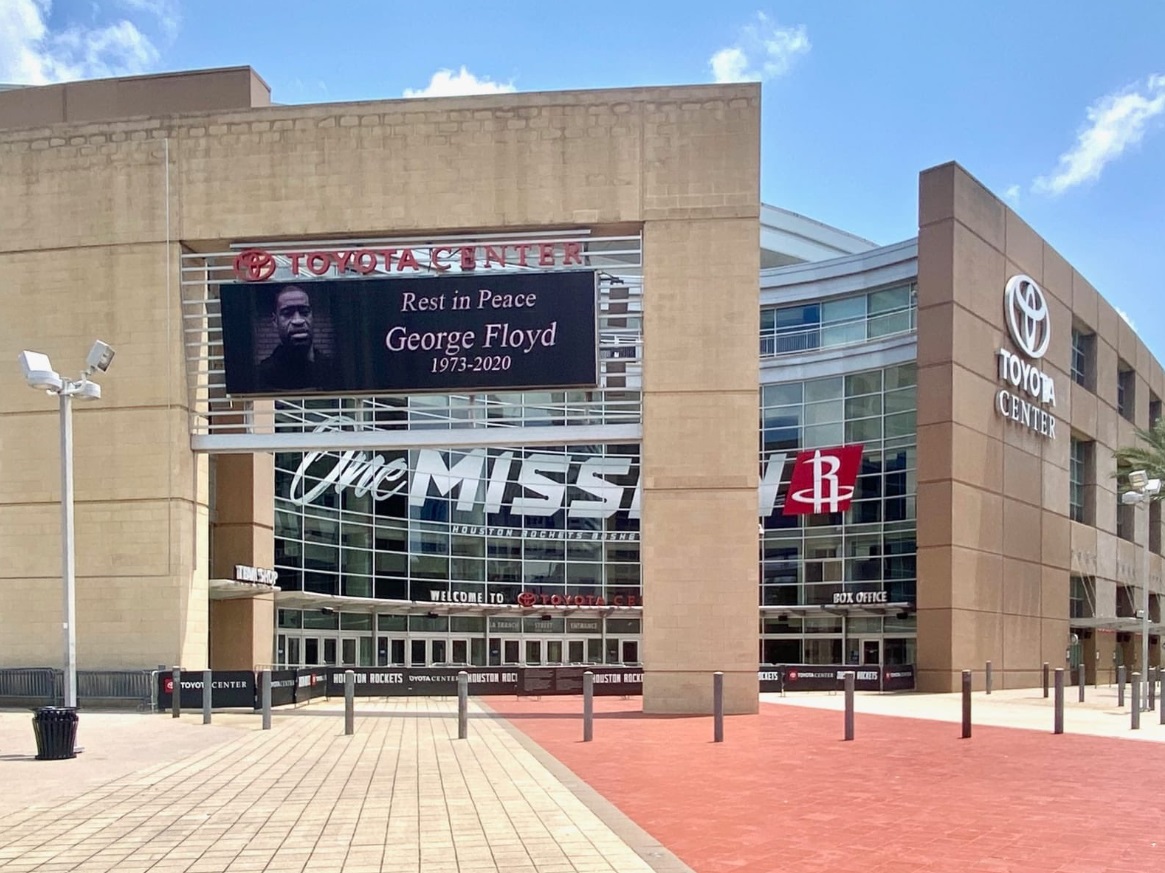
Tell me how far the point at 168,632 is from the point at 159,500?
9.31 feet

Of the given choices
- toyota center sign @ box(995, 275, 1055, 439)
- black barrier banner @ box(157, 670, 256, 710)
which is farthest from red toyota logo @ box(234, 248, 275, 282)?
toyota center sign @ box(995, 275, 1055, 439)

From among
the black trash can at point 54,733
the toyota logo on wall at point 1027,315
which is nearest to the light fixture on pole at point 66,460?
the black trash can at point 54,733

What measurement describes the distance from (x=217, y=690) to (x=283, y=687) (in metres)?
1.71

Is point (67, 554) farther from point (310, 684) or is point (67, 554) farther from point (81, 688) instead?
point (310, 684)

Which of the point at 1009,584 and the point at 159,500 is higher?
the point at 159,500

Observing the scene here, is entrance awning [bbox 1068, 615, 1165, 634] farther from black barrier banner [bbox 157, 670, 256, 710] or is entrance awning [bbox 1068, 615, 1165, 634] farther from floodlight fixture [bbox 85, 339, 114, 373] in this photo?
floodlight fixture [bbox 85, 339, 114, 373]

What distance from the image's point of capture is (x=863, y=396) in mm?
42000

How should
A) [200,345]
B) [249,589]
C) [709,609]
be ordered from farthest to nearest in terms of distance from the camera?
[249,589] → [200,345] → [709,609]

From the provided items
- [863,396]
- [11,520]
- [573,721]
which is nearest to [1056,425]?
[863,396]

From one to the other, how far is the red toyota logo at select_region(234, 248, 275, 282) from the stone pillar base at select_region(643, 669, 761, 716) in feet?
40.1

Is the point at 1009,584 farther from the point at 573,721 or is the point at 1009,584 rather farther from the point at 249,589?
the point at 249,589

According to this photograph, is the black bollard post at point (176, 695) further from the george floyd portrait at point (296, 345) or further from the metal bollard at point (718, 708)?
the metal bollard at point (718, 708)

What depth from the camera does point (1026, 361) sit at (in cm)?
3959

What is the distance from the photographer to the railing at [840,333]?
40.6 metres
